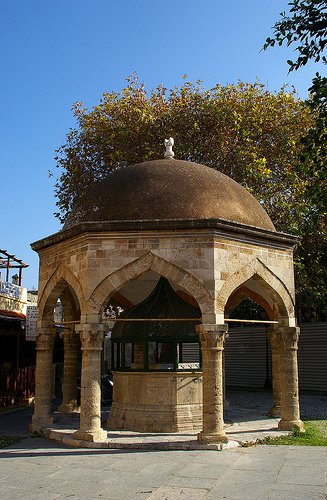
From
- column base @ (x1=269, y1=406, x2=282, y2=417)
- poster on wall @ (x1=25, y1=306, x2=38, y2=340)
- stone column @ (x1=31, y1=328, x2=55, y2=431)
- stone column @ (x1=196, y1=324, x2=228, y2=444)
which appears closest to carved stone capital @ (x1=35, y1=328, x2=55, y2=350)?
stone column @ (x1=31, y1=328, x2=55, y2=431)

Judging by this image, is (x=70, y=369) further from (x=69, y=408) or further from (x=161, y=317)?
(x=161, y=317)

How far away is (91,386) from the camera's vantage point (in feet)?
25.5

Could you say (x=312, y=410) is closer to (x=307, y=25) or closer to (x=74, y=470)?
(x=74, y=470)

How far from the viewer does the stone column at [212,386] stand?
7.34 metres

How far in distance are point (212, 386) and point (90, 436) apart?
2.11 metres

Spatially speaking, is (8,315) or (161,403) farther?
(8,315)

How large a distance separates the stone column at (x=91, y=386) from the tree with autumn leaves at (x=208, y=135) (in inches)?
313

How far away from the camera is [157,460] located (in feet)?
21.9

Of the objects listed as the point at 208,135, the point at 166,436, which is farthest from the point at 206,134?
the point at 166,436

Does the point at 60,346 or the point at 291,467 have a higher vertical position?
the point at 60,346

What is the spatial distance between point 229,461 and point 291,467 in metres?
0.84

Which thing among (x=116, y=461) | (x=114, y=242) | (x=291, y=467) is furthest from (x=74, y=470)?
(x=114, y=242)

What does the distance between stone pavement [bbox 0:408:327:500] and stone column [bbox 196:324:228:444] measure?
0.96ft

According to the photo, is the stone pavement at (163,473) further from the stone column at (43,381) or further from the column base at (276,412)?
the column base at (276,412)
